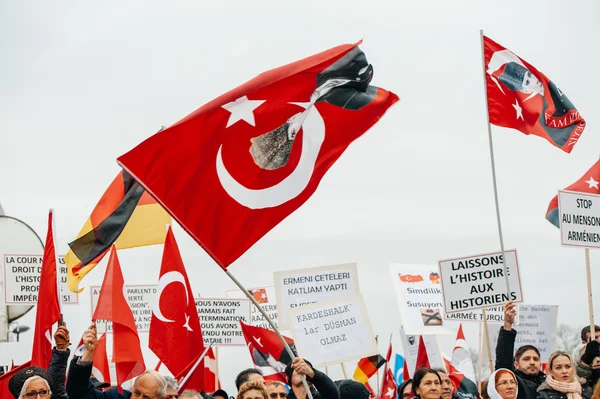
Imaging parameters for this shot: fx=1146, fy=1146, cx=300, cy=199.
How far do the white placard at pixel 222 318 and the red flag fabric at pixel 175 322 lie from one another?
332 cm

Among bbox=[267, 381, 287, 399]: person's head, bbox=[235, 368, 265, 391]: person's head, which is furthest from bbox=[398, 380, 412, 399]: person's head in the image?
bbox=[267, 381, 287, 399]: person's head

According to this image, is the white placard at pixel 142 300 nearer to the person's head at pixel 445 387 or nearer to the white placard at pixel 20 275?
the white placard at pixel 20 275

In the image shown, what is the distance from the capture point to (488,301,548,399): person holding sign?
10836mm

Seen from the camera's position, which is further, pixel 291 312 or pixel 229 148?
pixel 291 312

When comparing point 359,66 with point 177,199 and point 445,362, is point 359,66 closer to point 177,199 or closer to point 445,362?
point 177,199

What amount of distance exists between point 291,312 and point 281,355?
1617 millimetres

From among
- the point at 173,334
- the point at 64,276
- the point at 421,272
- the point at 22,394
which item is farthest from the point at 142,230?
the point at 22,394

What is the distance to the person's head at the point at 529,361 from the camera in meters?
11.1

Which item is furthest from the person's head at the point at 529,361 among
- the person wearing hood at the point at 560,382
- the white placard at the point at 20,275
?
the white placard at the point at 20,275

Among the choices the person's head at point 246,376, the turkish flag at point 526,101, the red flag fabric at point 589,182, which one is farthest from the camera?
the red flag fabric at point 589,182

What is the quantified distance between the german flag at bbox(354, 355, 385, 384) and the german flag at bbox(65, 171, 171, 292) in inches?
149

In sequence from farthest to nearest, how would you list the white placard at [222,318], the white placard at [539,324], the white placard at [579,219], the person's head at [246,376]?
the white placard at [222,318]
the white placard at [539,324]
the white placard at [579,219]
the person's head at [246,376]

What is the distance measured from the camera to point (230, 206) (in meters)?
9.22

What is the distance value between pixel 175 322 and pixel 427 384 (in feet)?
10.3
